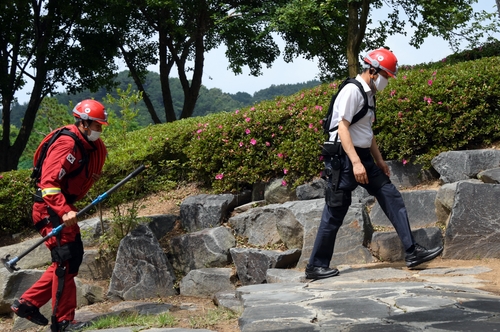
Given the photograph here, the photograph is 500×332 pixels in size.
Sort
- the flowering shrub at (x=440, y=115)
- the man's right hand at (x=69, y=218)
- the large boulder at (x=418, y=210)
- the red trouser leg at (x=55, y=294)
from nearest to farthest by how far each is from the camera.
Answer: the man's right hand at (x=69, y=218)
the red trouser leg at (x=55, y=294)
the large boulder at (x=418, y=210)
the flowering shrub at (x=440, y=115)

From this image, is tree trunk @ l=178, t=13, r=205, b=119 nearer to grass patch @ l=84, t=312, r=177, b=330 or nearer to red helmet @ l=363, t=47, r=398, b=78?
red helmet @ l=363, t=47, r=398, b=78

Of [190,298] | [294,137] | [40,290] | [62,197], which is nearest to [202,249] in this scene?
[190,298]

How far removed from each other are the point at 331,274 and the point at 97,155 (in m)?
2.43

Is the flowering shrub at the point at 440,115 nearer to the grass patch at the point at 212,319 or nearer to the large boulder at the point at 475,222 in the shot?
the large boulder at the point at 475,222

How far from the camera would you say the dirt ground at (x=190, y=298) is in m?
5.16

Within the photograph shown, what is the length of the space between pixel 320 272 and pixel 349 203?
69 centimetres

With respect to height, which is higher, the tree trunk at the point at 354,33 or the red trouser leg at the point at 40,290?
the tree trunk at the point at 354,33

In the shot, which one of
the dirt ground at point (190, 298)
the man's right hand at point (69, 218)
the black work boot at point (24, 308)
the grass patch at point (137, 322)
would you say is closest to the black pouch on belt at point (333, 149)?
the dirt ground at point (190, 298)

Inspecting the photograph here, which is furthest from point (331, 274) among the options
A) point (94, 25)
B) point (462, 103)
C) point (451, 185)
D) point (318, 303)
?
point (94, 25)

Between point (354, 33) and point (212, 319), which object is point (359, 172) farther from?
point (354, 33)

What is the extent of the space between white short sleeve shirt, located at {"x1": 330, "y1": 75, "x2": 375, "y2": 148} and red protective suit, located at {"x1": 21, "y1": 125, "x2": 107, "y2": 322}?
224cm

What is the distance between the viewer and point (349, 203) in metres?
5.80

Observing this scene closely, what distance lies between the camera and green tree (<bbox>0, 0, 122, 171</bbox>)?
18.0 m

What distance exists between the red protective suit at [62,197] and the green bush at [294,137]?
2572 millimetres
